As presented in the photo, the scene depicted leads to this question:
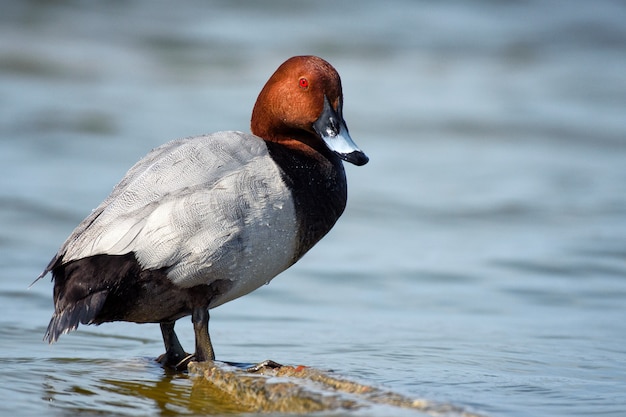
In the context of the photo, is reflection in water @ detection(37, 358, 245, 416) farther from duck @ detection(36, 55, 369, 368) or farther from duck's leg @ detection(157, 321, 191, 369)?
duck @ detection(36, 55, 369, 368)

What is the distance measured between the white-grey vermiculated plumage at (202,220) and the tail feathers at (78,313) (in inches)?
7.1

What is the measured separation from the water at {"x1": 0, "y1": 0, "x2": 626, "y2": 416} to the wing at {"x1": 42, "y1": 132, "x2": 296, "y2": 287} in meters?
0.57

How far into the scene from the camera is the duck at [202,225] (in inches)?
167

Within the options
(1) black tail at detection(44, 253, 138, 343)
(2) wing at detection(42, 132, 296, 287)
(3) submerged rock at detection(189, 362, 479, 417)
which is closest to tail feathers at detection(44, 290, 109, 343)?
(1) black tail at detection(44, 253, 138, 343)

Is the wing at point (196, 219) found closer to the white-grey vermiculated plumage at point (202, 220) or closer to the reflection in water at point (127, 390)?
the white-grey vermiculated plumage at point (202, 220)

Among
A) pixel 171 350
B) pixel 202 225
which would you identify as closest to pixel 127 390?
pixel 171 350

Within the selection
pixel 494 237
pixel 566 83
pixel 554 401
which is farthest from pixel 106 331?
pixel 566 83

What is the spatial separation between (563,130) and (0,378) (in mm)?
8572

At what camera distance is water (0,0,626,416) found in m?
4.79

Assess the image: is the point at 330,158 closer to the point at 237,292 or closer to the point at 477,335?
the point at 237,292

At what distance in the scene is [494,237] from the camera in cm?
805

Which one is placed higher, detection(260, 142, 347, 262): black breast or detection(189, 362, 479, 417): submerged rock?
detection(260, 142, 347, 262): black breast

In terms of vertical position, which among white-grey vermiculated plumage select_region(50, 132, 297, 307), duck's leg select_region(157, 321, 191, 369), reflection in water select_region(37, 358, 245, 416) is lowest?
reflection in water select_region(37, 358, 245, 416)

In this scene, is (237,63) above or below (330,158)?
above
